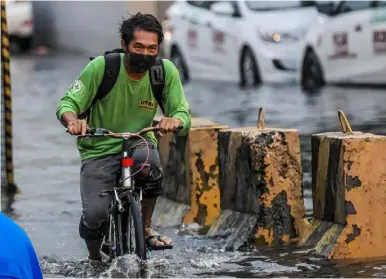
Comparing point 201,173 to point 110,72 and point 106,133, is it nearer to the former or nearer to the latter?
point 110,72

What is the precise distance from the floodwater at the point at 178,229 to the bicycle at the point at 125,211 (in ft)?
0.35

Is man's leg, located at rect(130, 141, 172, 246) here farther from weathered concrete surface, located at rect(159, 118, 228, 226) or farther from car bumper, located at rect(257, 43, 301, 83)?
car bumper, located at rect(257, 43, 301, 83)

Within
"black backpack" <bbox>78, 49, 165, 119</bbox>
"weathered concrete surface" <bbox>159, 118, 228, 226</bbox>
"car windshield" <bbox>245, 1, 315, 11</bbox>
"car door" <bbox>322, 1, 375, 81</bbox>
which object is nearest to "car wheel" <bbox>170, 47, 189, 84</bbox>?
"car windshield" <bbox>245, 1, 315, 11</bbox>

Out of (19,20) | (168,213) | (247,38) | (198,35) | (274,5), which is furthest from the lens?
(19,20)

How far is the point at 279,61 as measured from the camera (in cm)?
2130

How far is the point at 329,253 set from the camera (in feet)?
26.0

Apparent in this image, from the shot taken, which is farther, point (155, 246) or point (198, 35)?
point (198, 35)

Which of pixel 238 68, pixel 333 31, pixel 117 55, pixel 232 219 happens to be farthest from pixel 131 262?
pixel 238 68

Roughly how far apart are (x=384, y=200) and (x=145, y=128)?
6.14 feet

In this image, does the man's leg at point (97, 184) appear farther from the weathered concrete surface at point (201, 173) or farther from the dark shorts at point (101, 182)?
the weathered concrete surface at point (201, 173)

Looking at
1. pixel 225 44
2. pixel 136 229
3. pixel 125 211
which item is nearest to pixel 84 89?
pixel 125 211

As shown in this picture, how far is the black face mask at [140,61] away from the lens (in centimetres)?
677

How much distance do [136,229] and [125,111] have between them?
72 cm

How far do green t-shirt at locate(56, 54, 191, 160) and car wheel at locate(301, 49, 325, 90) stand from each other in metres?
13.8
